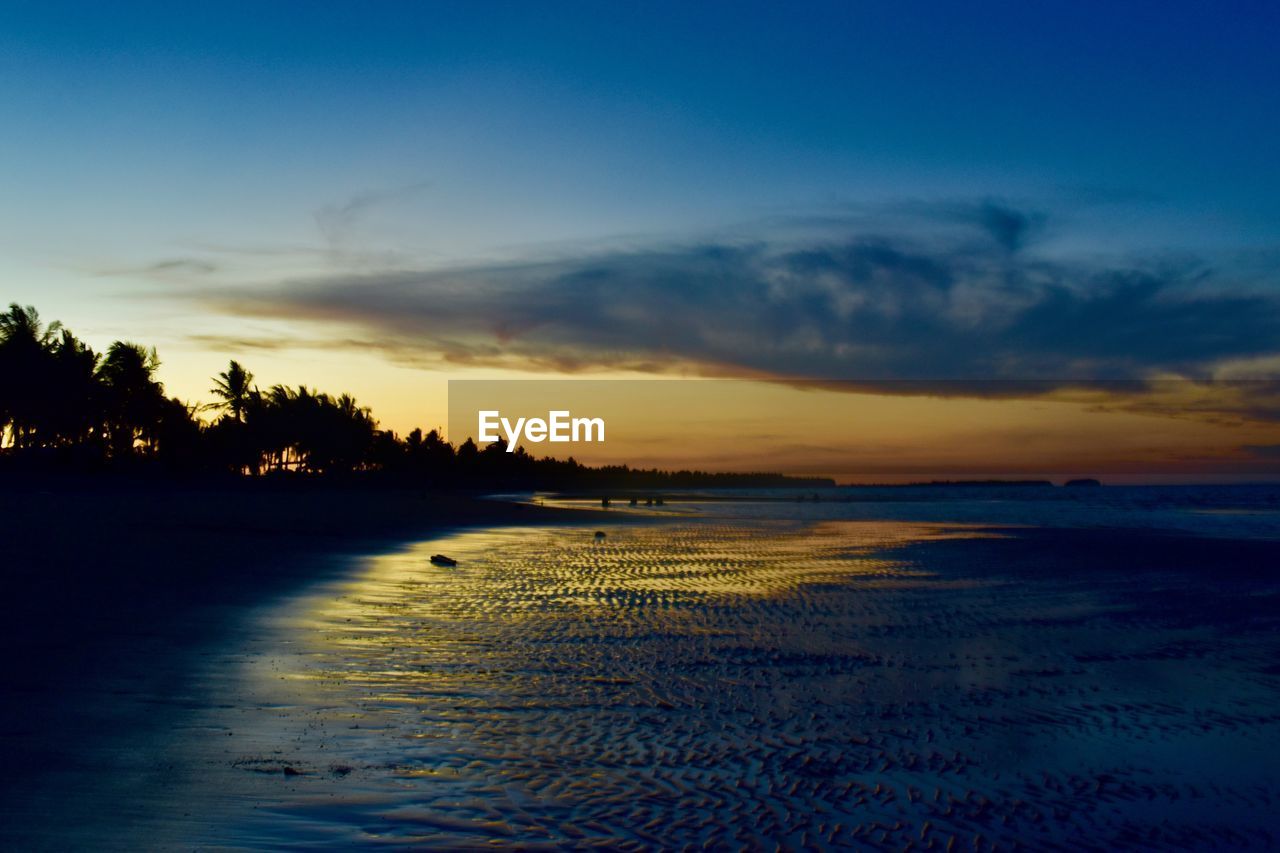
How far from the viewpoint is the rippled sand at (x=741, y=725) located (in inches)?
298

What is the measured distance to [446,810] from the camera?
758 cm

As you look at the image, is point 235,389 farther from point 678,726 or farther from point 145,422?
point 678,726

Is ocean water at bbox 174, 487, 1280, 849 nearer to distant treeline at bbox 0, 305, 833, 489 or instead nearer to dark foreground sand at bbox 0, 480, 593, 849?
dark foreground sand at bbox 0, 480, 593, 849

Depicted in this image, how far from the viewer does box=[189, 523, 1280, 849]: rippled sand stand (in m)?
7.57

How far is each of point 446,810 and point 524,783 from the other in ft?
3.12

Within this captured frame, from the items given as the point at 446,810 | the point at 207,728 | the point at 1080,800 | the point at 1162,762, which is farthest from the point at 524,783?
the point at 1162,762

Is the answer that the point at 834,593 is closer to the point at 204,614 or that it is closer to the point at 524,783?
the point at 204,614

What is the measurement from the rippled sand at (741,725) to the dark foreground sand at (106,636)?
29.6 inches

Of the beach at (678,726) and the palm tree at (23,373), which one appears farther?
the palm tree at (23,373)

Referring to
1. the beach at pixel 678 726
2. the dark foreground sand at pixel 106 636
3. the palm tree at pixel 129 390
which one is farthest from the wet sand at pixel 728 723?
the palm tree at pixel 129 390

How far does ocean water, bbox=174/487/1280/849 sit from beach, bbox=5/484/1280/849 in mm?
42

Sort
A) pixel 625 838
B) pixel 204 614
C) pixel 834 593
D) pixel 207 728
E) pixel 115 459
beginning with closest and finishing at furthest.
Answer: pixel 625 838, pixel 207 728, pixel 204 614, pixel 834 593, pixel 115 459

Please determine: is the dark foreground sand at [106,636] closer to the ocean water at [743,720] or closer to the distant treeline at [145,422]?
the ocean water at [743,720]

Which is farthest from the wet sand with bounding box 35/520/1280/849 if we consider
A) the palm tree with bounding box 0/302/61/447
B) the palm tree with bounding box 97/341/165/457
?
the palm tree with bounding box 97/341/165/457
